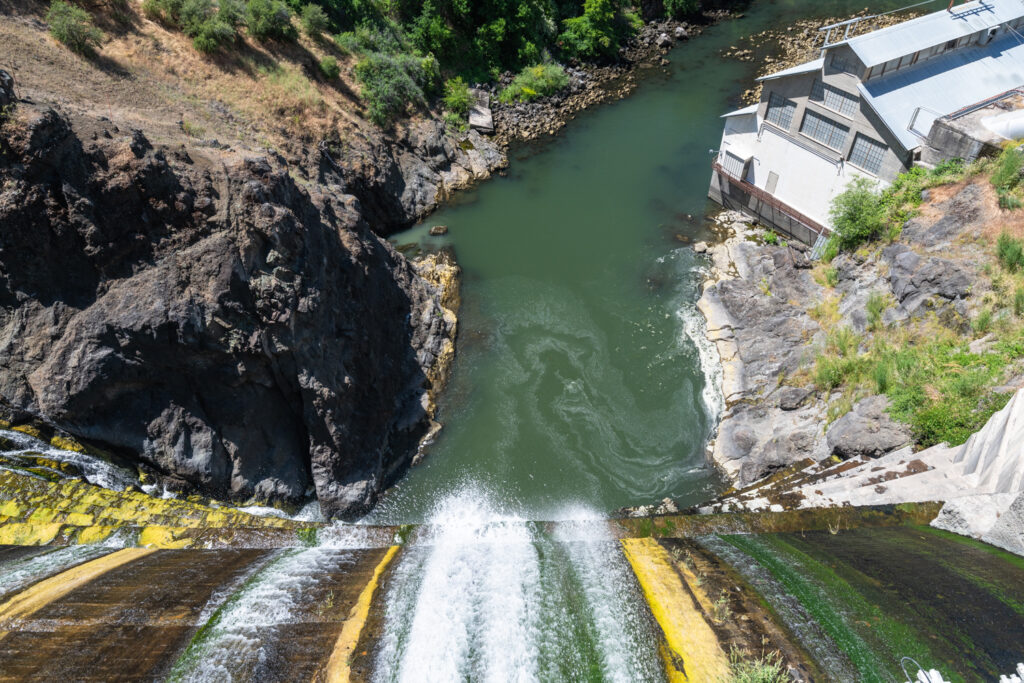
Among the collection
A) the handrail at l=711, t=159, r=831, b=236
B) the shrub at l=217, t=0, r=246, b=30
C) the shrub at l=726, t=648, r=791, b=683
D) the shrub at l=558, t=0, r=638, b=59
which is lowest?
the shrub at l=726, t=648, r=791, b=683

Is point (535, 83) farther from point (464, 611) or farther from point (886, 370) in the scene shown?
point (464, 611)

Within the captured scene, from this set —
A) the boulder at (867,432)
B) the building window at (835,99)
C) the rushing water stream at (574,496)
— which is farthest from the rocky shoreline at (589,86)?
the boulder at (867,432)

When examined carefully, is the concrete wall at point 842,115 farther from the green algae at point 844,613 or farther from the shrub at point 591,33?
the shrub at point 591,33

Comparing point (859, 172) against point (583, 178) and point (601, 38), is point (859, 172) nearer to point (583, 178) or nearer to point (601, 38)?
point (583, 178)

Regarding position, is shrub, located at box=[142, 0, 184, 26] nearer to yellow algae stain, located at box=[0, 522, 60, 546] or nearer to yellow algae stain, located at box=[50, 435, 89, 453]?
yellow algae stain, located at box=[50, 435, 89, 453]

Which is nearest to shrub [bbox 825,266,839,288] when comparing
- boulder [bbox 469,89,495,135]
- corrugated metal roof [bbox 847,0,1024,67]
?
corrugated metal roof [bbox 847,0,1024,67]

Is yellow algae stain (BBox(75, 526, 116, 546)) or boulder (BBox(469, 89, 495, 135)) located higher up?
boulder (BBox(469, 89, 495, 135))
